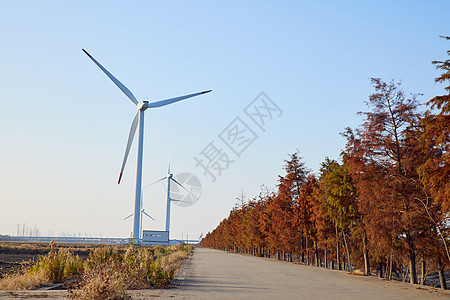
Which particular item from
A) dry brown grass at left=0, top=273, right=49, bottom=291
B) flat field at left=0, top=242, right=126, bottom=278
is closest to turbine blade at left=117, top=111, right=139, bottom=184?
flat field at left=0, top=242, right=126, bottom=278

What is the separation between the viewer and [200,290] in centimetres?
1448

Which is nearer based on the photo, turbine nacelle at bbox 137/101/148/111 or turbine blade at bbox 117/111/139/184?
turbine blade at bbox 117/111/139/184

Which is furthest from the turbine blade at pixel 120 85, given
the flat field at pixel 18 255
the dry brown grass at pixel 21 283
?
the dry brown grass at pixel 21 283

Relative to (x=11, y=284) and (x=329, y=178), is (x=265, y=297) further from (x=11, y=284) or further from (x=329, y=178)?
(x=329, y=178)

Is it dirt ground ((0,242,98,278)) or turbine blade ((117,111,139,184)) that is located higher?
turbine blade ((117,111,139,184))

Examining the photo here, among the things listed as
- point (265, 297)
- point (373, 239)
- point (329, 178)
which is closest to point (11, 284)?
point (265, 297)

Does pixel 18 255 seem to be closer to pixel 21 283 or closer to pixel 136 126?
pixel 136 126

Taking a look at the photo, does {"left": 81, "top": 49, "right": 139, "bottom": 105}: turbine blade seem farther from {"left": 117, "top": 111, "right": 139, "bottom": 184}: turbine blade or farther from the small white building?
the small white building

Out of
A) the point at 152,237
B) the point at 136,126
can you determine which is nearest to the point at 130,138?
the point at 136,126

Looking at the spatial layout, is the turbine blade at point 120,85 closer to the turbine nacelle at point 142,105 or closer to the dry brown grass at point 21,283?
the turbine nacelle at point 142,105

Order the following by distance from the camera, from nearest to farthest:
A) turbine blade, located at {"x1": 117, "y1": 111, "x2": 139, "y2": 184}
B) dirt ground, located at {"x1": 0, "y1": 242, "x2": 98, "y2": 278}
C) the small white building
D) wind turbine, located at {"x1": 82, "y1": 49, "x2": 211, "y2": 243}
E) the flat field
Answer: the flat field, dirt ground, located at {"x1": 0, "y1": 242, "x2": 98, "y2": 278}, wind turbine, located at {"x1": 82, "y1": 49, "x2": 211, "y2": 243}, turbine blade, located at {"x1": 117, "y1": 111, "x2": 139, "y2": 184}, the small white building

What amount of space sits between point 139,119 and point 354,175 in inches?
1322

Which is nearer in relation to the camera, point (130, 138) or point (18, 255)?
point (130, 138)

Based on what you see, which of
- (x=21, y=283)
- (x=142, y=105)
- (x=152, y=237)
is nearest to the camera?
(x=21, y=283)
